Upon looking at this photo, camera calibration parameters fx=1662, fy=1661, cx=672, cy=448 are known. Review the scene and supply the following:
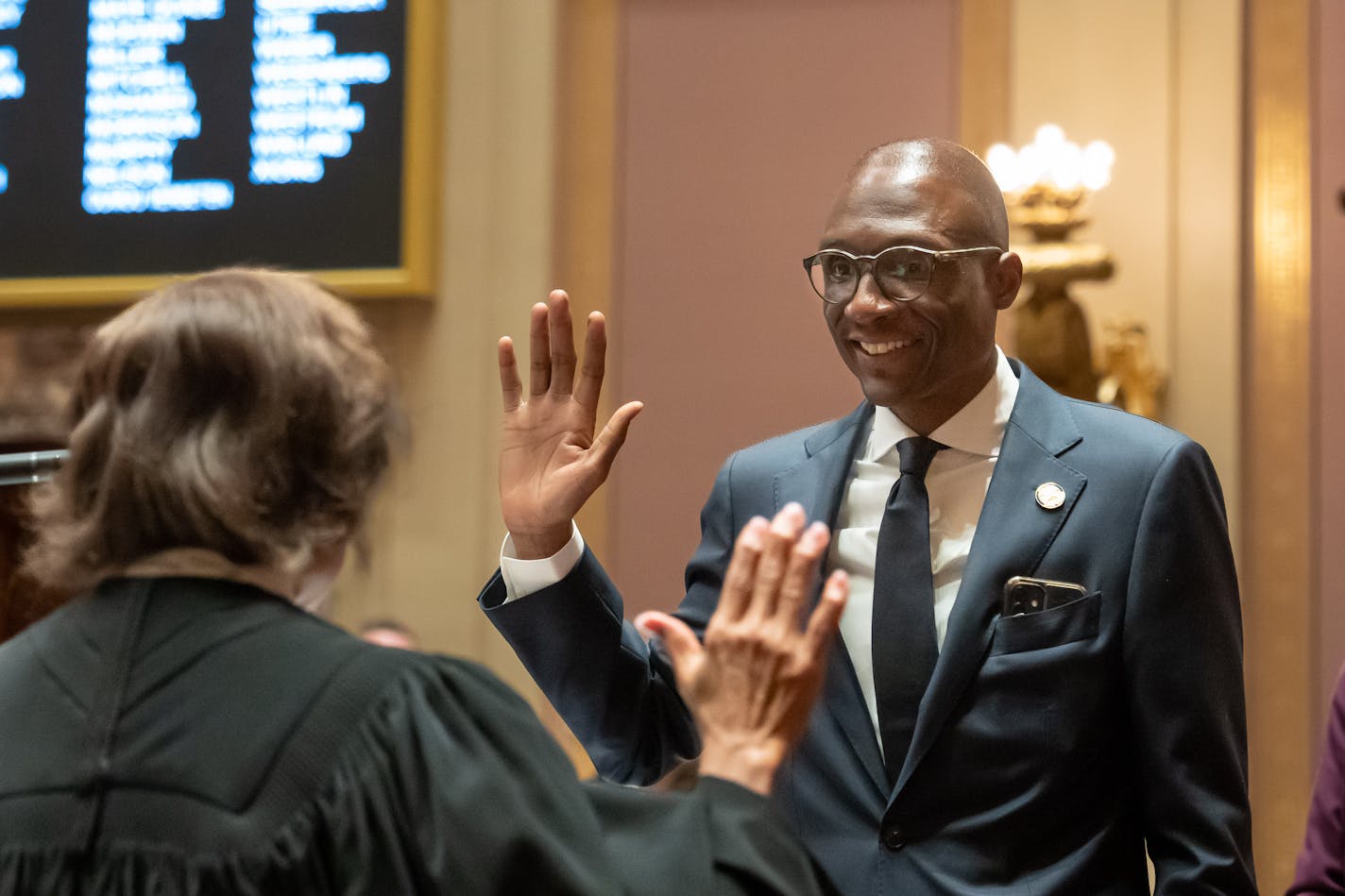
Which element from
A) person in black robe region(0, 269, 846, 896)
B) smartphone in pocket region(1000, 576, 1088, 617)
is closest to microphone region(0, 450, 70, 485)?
person in black robe region(0, 269, 846, 896)

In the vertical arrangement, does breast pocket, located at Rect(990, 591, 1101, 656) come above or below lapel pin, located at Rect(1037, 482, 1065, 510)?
below

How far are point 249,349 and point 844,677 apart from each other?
951mm

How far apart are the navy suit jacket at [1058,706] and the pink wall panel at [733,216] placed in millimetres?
2942

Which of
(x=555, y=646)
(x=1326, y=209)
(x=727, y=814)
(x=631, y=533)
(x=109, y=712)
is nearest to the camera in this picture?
(x=109, y=712)

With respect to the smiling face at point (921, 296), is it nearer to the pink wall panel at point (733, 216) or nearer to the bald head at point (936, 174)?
the bald head at point (936, 174)

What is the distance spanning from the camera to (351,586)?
198 inches

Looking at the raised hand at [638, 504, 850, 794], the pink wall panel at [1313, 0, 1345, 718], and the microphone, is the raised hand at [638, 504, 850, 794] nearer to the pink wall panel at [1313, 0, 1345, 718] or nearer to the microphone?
the microphone

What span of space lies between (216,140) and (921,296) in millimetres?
3500

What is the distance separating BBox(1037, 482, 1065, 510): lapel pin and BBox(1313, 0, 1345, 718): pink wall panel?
303 cm

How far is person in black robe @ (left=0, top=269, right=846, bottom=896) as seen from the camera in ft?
4.71

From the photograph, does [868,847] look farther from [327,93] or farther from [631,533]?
[327,93]

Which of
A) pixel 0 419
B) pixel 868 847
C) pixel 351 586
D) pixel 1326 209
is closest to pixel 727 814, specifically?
pixel 868 847

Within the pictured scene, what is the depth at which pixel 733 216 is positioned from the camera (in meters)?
5.27

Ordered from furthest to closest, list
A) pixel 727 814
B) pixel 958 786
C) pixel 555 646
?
pixel 555 646 → pixel 958 786 → pixel 727 814
